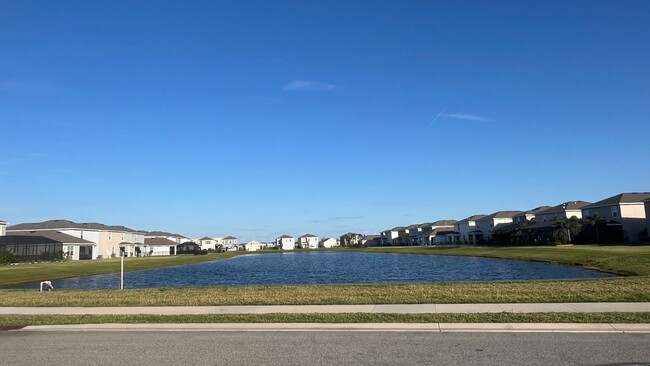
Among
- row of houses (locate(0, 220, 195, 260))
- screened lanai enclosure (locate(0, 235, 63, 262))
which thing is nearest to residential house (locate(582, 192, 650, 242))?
row of houses (locate(0, 220, 195, 260))

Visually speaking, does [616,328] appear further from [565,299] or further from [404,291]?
[404,291]

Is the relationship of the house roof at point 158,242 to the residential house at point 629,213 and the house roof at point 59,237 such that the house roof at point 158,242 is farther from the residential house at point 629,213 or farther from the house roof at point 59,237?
the residential house at point 629,213

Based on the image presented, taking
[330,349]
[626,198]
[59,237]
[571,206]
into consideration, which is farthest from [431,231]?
[330,349]

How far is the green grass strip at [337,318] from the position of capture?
512 inches

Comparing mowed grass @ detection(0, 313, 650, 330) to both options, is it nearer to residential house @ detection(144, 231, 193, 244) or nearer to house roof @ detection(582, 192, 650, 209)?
house roof @ detection(582, 192, 650, 209)

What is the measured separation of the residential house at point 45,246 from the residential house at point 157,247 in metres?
39.5

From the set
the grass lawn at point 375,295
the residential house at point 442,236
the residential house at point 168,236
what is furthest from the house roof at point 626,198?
the residential house at point 168,236

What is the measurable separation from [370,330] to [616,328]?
5.60 meters

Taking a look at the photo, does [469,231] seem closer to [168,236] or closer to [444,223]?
[444,223]

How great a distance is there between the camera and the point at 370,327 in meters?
12.9

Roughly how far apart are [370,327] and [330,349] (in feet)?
8.67

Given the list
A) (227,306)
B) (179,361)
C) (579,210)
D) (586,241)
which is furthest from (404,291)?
(579,210)

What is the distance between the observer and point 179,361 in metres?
9.70

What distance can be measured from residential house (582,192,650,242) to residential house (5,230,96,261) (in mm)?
86755
